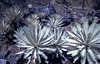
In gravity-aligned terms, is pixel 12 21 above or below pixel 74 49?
above

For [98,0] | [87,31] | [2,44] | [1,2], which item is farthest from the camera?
[98,0]

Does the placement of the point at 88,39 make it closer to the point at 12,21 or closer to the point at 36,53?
the point at 36,53

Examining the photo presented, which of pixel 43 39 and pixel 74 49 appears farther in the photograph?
pixel 43 39

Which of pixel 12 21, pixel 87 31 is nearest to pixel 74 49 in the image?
pixel 87 31

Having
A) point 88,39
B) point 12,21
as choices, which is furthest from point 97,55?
point 12,21

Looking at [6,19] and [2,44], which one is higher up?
[6,19]

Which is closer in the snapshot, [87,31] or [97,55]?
[97,55]

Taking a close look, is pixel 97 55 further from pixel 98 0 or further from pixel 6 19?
pixel 98 0

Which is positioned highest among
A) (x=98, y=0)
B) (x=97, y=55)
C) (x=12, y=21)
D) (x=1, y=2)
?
(x=98, y=0)

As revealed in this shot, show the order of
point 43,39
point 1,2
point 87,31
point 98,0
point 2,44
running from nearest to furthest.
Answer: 1. point 87,31
2. point 43,39
3. point 2,44
4. point 1,2
5. point 98,0
